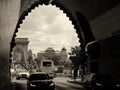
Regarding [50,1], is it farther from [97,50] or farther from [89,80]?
[89,80]

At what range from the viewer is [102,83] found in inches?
1086

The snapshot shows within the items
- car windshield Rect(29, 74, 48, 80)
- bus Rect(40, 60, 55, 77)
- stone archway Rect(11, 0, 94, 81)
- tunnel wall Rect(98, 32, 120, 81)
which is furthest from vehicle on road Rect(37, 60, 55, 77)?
car windshield Rect(29, 74, 48, 80)

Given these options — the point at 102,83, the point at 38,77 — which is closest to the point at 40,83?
the point at 38,77

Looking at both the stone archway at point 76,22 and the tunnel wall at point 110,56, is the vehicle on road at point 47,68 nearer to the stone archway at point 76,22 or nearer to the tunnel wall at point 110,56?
the stone archway at point 76,22

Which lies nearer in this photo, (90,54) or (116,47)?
(116,47)

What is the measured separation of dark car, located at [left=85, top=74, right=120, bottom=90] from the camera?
89.4ft

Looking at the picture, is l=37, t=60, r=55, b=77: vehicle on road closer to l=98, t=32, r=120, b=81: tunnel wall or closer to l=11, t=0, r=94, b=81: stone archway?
l=11, t=0, r=94, b=81: stone archway

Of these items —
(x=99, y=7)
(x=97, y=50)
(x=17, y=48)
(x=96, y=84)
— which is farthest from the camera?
(x=17, y=48)

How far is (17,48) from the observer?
195375mm

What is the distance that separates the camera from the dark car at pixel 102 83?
27.2m

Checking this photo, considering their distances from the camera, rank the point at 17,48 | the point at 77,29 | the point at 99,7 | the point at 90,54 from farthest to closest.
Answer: the point at 17,48, the point at 77,29, the point at 90,54, the point at 99,7

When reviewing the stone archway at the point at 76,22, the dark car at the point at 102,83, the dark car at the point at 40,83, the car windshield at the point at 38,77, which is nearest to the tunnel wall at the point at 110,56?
the dark car at the point at 102,83

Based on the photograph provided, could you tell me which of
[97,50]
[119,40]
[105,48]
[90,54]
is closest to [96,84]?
[119,40]

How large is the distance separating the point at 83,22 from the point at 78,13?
2.10 m
